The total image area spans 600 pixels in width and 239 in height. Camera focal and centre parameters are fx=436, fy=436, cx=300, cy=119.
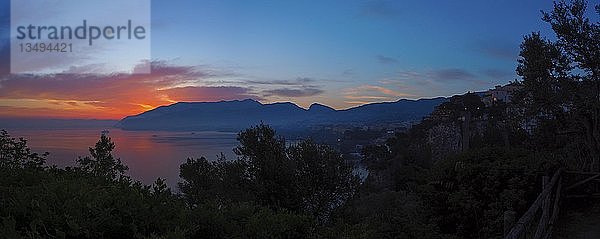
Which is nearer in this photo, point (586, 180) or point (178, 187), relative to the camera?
point (586, 180)

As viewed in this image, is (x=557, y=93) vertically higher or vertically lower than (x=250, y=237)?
higher

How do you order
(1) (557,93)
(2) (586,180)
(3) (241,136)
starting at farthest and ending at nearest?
(3) (241,136), (1) (557,93), (2) (586,180)

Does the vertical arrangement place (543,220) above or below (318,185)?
above

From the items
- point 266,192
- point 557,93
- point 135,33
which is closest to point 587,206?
point 557,93

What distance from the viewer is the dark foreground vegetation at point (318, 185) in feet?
10.3

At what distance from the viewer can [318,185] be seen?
571 inches

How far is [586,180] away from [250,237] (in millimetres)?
9985

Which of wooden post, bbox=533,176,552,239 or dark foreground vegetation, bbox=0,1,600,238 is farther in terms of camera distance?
wooden post, bbox=533,176,552,239

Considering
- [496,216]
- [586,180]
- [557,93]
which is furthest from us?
[557,93]

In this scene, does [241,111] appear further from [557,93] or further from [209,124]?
[557,93]

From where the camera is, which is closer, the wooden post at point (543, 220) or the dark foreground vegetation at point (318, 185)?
the dark foreground vegetation at point (318, 185)

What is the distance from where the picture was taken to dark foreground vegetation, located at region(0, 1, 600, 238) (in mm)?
3152

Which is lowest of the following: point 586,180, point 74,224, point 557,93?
point 586,180

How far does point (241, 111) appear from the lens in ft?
294
